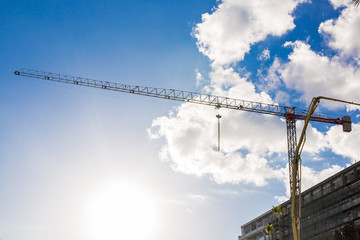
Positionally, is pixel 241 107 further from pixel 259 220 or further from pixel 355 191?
pixel 355 191

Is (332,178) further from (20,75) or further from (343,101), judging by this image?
(20,75)

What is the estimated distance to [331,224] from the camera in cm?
8731

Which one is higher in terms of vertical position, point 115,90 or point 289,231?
point 115,90

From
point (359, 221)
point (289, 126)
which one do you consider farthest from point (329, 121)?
point (359, 221)

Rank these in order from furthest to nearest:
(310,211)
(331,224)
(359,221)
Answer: (310,211) < (331,224) < (359,221)

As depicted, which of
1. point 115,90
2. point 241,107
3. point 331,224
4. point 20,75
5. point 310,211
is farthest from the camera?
point 20,75

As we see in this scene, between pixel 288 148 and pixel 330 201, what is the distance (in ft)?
101

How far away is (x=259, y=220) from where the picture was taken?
132 metres

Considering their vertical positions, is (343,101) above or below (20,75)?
below

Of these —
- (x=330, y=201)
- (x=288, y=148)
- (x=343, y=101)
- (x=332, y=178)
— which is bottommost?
(x=343, y=101)

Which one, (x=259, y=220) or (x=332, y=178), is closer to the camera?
(x=332, y=178)

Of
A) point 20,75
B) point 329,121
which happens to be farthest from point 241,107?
point 20,75

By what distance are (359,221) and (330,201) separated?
477 inches

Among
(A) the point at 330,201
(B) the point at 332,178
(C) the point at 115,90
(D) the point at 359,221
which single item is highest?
(C) the point at 115,90
